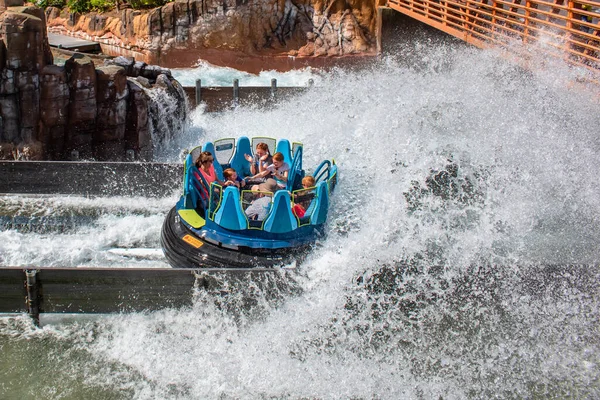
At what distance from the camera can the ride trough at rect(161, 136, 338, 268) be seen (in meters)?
6.93

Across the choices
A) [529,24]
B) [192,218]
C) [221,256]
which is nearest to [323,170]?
[192,218]

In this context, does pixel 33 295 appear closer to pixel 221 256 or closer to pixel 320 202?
pixel 221 256

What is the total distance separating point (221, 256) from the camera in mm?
6980

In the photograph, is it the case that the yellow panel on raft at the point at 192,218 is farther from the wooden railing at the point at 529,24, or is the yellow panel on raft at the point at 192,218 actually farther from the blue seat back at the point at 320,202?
the wooden railing at the point at 529,24

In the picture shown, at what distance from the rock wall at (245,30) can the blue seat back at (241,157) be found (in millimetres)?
10891

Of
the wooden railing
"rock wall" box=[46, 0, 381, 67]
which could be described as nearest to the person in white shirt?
the wooden railing

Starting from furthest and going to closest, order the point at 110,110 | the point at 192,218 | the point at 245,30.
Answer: the point at 245,30
the point at 110,110
the point at 192,218

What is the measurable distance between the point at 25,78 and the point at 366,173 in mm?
5627

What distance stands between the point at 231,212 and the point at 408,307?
218cm

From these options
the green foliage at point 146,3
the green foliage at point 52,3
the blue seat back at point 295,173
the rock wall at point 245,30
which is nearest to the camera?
the blue seat back at point 295,173

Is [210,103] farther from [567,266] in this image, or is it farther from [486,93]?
[567,266]

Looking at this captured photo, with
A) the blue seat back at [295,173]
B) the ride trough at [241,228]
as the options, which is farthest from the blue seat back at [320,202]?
the blue seat back at [295,173]

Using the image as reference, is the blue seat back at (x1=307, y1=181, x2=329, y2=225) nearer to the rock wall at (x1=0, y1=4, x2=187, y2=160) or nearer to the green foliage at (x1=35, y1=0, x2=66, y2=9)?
the rock wall at (x1=0, y1=4, x2=187, y2=160)

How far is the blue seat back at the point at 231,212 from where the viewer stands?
22.8 feet
